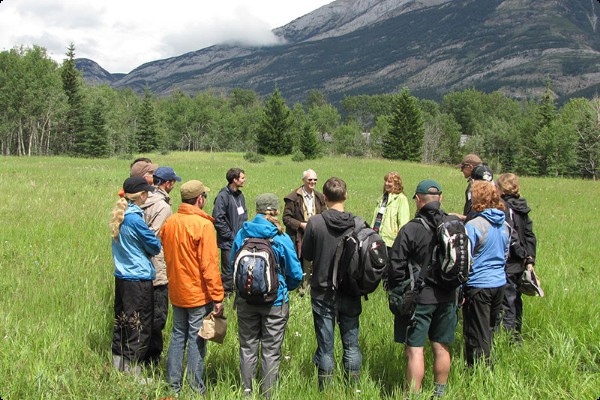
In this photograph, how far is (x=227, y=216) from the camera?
6.96 meters

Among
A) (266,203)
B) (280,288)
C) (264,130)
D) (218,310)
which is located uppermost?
(264,130)

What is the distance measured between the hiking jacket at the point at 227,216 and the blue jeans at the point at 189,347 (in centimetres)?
264

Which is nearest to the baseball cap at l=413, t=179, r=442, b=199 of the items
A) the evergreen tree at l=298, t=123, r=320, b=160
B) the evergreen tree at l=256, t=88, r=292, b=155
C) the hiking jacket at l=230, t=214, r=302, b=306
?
the hiking jacket at l=230, t=214, r=302, b=306

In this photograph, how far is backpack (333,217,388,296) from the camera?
153 inches

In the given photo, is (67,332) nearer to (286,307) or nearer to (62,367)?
(62,367)

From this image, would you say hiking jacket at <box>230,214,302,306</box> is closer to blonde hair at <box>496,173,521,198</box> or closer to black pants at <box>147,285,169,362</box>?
black pants at <box>147,285,169,362</box>

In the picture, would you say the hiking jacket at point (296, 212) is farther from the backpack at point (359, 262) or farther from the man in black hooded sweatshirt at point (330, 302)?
the backpack at point (359, 262)

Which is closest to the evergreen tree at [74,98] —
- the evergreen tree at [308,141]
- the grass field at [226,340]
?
the evergreen tree at [308,141]

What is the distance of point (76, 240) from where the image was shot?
8.58 metres

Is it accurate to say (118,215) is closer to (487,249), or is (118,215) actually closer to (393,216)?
(487,249)

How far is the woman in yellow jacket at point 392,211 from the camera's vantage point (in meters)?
6.55

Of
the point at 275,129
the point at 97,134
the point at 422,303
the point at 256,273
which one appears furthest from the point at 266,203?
the point at 97,134

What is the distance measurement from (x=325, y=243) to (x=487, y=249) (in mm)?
1730

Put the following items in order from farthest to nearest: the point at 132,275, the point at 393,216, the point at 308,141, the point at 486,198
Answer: the point at 308,141 → the point at 393,216 → the point at 486,198 → the point at 132,275
